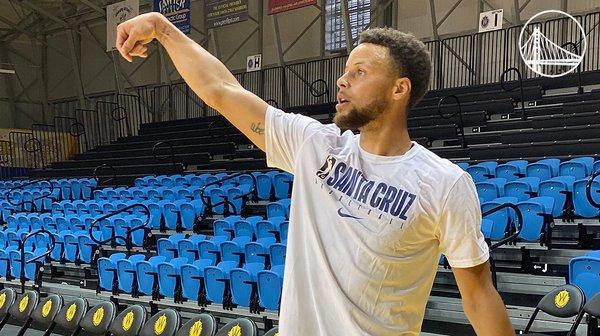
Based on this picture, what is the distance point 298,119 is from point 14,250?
8805 mm

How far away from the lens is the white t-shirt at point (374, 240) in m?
1.48

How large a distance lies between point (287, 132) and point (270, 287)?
449 centimetres

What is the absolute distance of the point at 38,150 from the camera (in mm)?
21531

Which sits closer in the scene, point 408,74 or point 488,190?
point 408,74

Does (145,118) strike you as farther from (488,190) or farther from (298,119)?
(298,119)

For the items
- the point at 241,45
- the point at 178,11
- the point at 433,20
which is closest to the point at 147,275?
the point at 178,11

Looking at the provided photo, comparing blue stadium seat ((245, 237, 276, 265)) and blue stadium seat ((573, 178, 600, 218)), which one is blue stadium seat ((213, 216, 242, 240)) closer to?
blue stadium seat ((245, 237, 276, 265))

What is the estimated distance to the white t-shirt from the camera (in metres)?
1.48

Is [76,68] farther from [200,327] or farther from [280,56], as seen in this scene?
[200,327]

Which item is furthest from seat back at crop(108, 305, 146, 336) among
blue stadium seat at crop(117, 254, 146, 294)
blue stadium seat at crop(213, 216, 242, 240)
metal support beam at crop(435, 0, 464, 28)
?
metal support beam at crop(435, 0, 464, 28)

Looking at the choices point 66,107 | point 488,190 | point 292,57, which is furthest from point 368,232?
point 66,107

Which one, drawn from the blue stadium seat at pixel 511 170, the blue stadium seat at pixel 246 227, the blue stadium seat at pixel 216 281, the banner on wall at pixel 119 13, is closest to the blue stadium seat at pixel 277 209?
the blue stadium seat at pixel 246 227

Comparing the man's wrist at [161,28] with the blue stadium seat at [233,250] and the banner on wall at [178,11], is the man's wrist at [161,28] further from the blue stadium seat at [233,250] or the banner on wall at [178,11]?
the banner on wall at [178,11]

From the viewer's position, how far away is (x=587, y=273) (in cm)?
478
